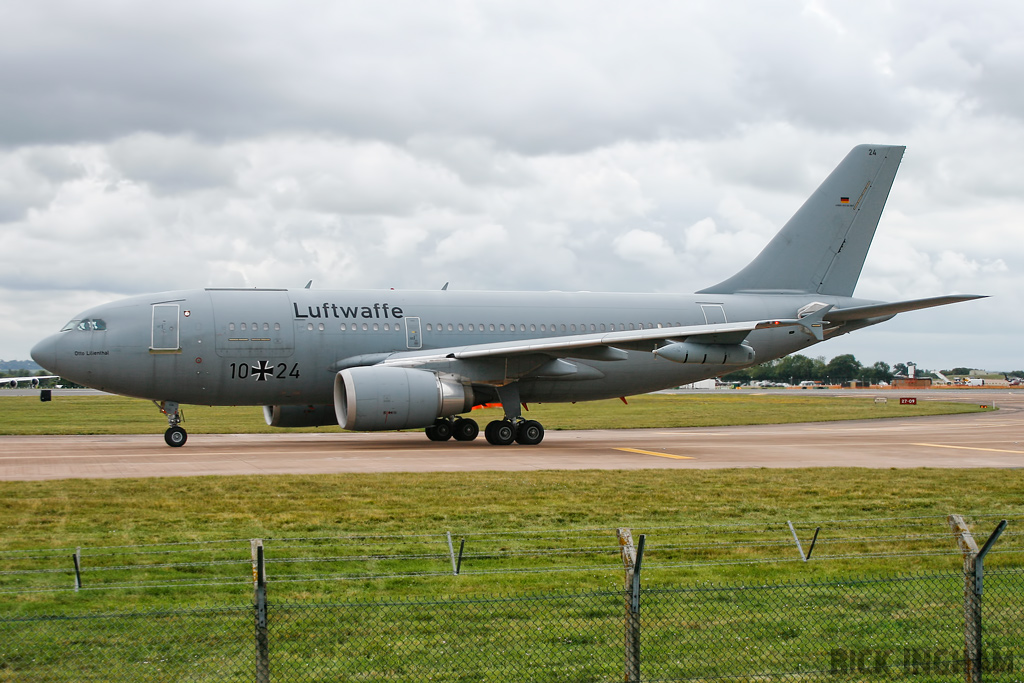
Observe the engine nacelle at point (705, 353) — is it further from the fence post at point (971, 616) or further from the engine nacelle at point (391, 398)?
the fence post at point (971, 616)

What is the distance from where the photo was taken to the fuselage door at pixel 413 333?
27.6m

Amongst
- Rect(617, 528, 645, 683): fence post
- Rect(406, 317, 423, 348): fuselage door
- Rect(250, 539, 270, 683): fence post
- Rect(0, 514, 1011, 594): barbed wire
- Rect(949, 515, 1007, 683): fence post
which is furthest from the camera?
Rect(406, 317, 423, 348): fuselage door

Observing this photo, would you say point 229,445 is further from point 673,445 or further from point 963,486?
point 963,486

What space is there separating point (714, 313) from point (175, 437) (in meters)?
16.6

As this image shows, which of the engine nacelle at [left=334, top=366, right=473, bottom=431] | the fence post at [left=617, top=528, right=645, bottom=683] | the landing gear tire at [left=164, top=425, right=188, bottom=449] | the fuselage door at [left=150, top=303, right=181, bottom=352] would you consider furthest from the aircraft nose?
the fence post at [left=617, top=528, right=645, bottom=683]

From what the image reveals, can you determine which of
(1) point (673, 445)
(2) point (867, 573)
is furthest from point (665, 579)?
(1) point (673, 445)

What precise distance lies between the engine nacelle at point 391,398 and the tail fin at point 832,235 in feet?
38.8

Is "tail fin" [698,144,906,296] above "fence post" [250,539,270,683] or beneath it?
above

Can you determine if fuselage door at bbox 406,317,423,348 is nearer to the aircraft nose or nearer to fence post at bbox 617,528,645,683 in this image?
the aircraft nose

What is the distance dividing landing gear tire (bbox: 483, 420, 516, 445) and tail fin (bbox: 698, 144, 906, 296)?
9.69 m

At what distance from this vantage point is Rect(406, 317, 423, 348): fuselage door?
27625 mm

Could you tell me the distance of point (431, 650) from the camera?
25.5ft

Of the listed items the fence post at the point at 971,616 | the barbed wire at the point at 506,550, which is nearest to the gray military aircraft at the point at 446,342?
the barbed wire at the point at 506,550

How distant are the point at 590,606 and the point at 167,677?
3836 millimetres
